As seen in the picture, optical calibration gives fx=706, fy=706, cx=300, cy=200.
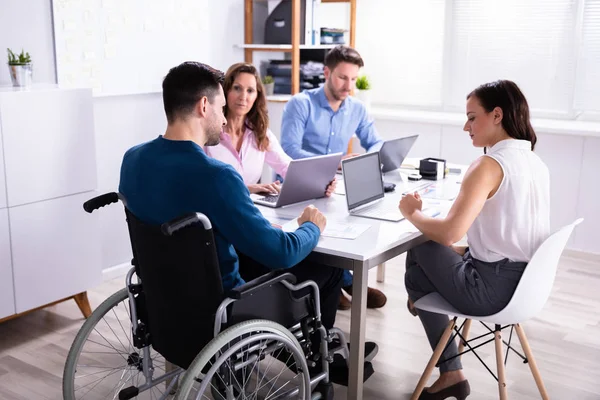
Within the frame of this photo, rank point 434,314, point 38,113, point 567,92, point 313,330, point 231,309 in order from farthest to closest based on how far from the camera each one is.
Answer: point 567,92, point 38,113, point 434,314, point 313,330, point 231,309

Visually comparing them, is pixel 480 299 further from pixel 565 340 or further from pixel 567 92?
pixel 567 92

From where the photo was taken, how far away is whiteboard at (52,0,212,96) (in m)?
3.82

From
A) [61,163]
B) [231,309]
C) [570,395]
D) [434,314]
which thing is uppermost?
[61,163]

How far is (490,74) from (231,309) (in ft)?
12.7

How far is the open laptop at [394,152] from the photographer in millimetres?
3627

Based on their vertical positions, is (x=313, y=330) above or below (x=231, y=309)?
below

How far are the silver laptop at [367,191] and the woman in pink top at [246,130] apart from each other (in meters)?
Answer: 0.59

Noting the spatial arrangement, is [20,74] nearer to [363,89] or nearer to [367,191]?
[367,191]

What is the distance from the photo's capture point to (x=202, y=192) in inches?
80.3

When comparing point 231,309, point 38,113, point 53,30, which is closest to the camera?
point 231,309

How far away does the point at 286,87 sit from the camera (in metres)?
5.21

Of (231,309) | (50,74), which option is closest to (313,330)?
(231,309)

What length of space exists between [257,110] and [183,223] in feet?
5.70

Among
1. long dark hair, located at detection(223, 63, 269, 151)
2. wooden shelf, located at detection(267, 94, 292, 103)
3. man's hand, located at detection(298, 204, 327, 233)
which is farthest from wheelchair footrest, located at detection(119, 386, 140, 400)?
wooden shelf, located at detection(267, 94, 292, 103)
